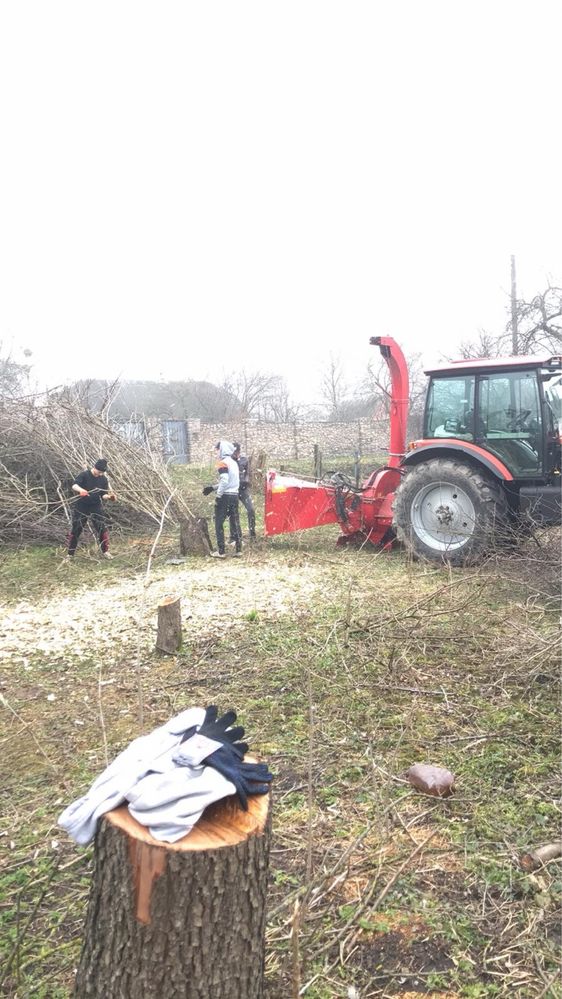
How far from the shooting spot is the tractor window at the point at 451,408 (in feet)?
24.2

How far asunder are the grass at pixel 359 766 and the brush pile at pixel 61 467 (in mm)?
3422

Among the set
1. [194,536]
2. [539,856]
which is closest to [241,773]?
[539,856]

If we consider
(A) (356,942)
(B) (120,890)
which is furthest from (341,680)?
(B) (120,890)

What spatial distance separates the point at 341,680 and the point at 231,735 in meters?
2.36

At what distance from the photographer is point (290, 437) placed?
74.4 ft

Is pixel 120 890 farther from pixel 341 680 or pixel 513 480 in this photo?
pixel 513 480

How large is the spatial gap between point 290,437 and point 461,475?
15.7 metres

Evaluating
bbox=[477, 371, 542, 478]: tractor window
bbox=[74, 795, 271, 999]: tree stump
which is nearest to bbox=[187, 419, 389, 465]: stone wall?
bbox=[477, 371, 542, 478]: tractor window

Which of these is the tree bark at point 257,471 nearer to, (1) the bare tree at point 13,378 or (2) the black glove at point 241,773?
(1) the bare tree at point 13,378

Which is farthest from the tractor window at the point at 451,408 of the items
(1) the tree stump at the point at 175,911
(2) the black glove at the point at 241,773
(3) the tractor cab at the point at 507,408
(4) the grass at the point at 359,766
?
(1) the tree stump at the point at 175,911

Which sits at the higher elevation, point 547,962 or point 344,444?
point 344,444

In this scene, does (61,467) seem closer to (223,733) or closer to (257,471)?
(257,471)

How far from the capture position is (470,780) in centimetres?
296

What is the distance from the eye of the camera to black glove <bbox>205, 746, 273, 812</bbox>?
1682 mm
